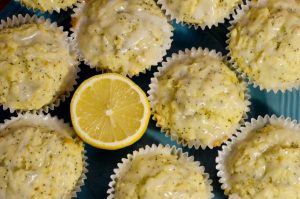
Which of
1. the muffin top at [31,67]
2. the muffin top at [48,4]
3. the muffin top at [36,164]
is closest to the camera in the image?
the muffin top at [36,164]

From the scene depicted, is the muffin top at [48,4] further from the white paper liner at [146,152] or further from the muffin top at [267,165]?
the muffin top at [267,165]

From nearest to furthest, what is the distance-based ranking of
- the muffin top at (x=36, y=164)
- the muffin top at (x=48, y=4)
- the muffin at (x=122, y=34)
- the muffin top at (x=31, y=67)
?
the muffin top at (x=36, y=164) → the muffin top at (x=31, y=67) → the muffin at (x=122, y=34) → the muffin top at (x=48, y=4)

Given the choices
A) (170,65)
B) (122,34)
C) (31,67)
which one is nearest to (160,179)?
(170,65)

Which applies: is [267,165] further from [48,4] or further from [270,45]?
[48,4]

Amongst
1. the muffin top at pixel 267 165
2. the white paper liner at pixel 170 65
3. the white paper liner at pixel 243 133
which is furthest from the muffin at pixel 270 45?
the muffin top at pixel 267 165

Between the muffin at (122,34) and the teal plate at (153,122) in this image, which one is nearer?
the muffin at (122,34)

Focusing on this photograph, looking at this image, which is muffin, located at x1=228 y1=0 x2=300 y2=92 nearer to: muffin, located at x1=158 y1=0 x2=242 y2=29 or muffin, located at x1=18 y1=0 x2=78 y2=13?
muffin, located at x1=158 y1=0 x2=242 y2=29

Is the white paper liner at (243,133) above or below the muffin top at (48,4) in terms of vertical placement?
below

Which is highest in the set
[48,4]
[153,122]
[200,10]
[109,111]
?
[200,10]

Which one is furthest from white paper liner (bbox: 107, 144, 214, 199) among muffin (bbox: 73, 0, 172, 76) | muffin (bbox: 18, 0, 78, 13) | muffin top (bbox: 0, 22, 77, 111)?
muffin (bbox: 18, 0, 78, 13)
